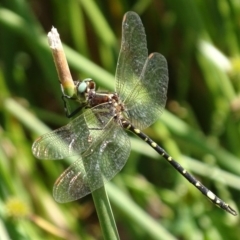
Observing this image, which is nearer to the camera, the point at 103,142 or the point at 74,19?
the point at 103,142

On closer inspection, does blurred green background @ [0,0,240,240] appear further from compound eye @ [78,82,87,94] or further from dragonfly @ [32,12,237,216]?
compound eye @ [78,82,87,94]

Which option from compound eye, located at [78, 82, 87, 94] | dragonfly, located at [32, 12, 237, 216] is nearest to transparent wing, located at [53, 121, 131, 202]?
dragonfly, located at [32, 12, 237, 216]

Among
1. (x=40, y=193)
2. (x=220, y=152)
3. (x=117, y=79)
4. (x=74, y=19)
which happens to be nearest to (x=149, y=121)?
(x=117, y=79)

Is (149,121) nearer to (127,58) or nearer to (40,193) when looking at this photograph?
(127,58)

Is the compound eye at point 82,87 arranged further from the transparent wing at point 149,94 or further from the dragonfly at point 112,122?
the transparent wing at point 149,94

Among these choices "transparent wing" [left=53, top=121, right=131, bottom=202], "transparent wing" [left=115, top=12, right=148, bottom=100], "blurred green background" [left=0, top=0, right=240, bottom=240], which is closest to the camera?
"transparent wing" [left=53, top=121, right=131, bottom=202]

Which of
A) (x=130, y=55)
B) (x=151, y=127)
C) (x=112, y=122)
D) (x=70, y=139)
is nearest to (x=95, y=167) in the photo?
(x=70, y=139)

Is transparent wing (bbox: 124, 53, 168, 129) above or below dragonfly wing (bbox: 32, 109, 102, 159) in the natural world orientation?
below
